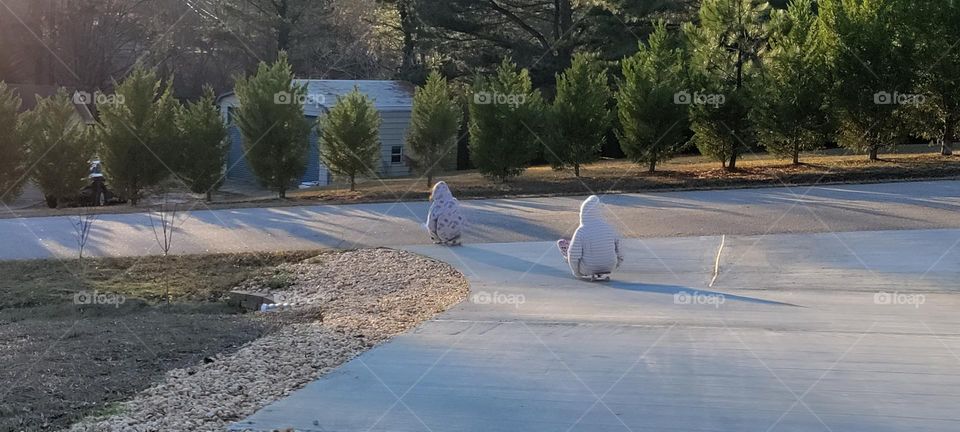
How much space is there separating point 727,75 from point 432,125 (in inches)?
257

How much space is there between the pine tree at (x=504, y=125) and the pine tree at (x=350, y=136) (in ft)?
7.78

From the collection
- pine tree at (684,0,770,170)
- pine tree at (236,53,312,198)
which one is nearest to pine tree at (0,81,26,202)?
pine tree at (236,53,312,198)

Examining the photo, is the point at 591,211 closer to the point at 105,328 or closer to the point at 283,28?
Result: the point at 105,328

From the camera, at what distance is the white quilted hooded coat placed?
10.7m

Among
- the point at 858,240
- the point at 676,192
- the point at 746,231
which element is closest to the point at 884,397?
the point at 858,240

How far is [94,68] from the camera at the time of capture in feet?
154

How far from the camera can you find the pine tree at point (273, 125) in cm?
2159

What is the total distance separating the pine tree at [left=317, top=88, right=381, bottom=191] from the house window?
9654 mm

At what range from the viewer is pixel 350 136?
71.7 ft

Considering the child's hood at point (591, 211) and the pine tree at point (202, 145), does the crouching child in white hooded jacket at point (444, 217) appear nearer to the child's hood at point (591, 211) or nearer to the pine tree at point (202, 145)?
the child's hood at point (591, 211)

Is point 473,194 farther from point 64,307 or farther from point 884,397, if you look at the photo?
point 884,397

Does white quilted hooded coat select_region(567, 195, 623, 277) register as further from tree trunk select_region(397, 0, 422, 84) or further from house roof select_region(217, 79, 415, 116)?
tree trunk select_region(397, 0, 422, 84)

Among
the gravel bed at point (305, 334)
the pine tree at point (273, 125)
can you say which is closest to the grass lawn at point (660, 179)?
the pine tree at point (273, 125)

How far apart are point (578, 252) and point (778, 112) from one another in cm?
1080
